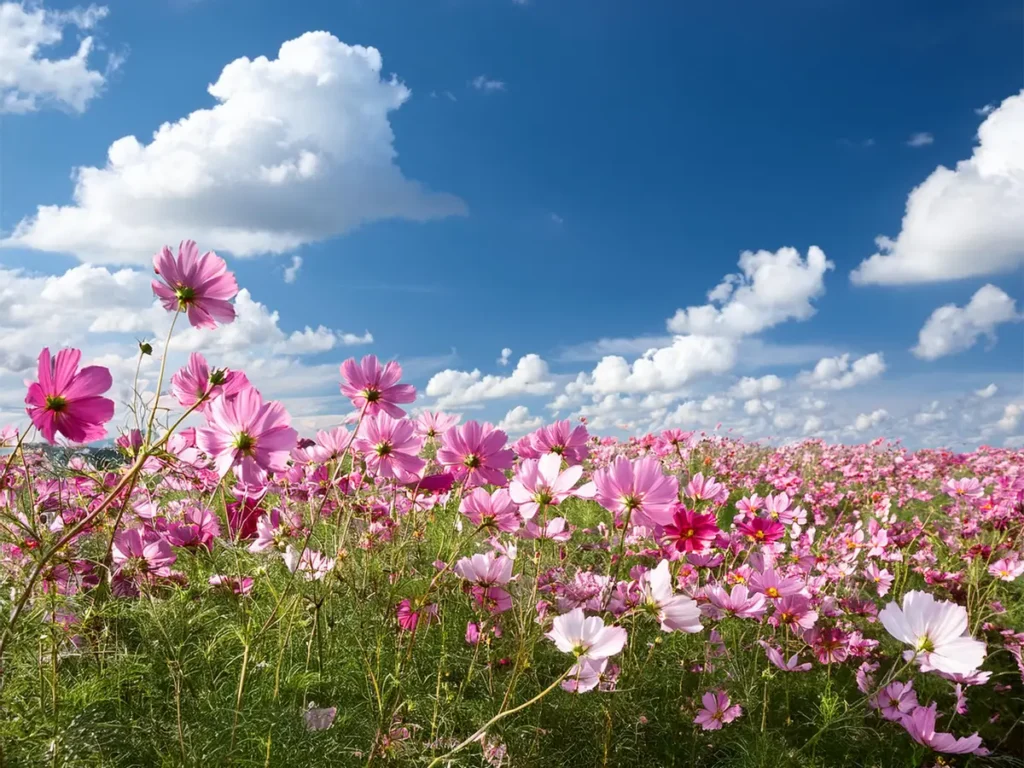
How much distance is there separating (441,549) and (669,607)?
3.04ft

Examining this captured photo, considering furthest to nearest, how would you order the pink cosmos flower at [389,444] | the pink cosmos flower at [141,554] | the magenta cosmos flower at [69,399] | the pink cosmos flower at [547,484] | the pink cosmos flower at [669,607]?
the pink cosmos flower at [141,554] → the pink cosmos flower at [389,444] → the pink cosmos flower at [547,484] → the pink cosmos flower at [669,607] → the magenta cosmos flower at [69,399]

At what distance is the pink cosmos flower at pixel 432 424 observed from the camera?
2066 mm

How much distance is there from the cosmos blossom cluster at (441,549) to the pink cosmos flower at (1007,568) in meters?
Result: 0.02

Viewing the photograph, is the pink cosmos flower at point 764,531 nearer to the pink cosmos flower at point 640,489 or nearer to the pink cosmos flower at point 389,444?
the pink cosmos flower at point 640,489

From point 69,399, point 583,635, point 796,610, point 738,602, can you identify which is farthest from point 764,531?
point 69,399

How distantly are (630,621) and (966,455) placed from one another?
859cm

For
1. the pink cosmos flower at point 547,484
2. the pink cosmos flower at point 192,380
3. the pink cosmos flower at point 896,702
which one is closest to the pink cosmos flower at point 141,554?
the pink cosmos flower at point 192,380

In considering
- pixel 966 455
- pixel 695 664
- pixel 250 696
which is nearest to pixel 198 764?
pixel 250 696

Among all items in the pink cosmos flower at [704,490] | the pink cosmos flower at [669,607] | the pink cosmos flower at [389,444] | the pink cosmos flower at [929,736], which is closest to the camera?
the pink cosmos flower at [669,607]

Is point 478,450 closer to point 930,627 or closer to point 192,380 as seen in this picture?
point 192,380

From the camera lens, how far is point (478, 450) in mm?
1698

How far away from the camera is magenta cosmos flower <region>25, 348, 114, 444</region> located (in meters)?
1.12

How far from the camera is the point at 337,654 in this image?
2020 mm

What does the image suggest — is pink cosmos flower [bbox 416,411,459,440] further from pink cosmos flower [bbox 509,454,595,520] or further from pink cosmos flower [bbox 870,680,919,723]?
pink cosmos flower [bbox 870,680,919,723]
